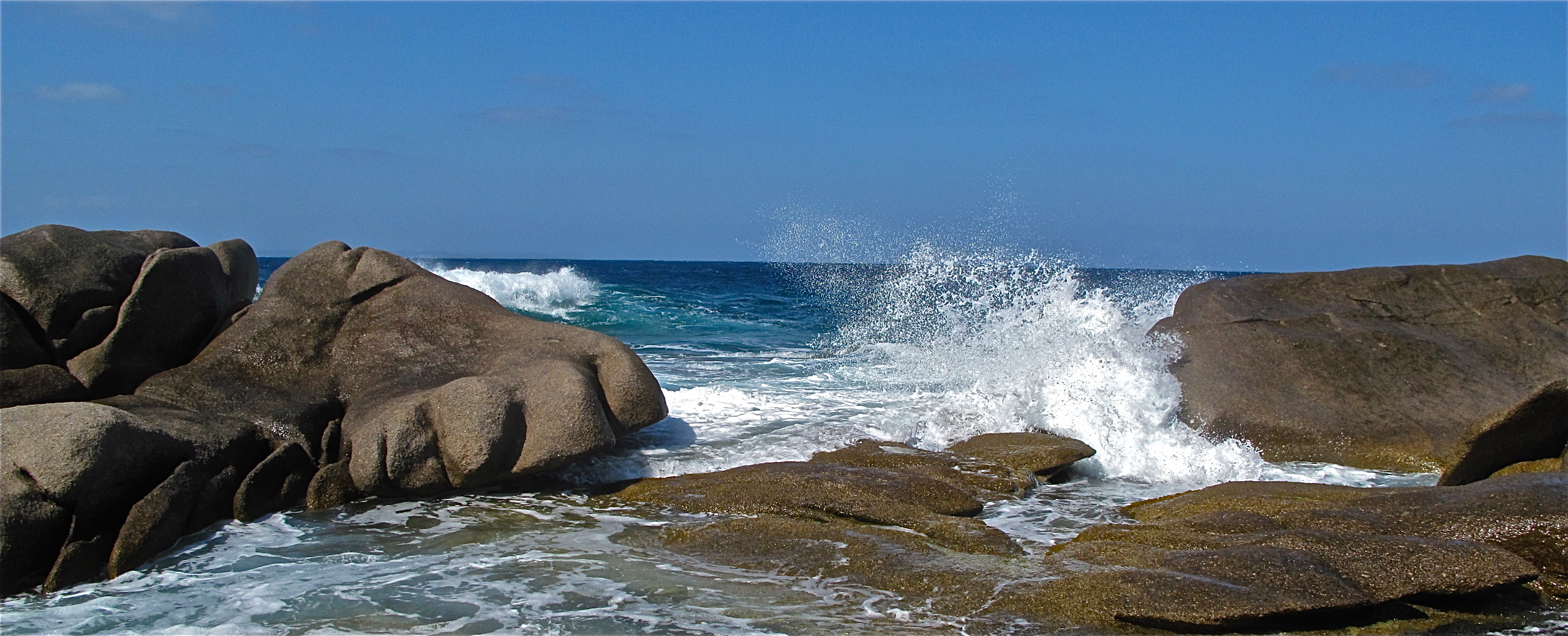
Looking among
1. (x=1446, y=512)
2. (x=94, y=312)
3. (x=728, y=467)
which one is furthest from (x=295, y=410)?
(x=1446, y=512)

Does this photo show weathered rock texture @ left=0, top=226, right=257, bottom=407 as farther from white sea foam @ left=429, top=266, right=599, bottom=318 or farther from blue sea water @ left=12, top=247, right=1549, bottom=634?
white sea foam @ left=429, top=266, right=599, bottom=318

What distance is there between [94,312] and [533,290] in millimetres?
22293

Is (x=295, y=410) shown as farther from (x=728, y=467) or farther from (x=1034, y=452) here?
(x=1034, y=452)

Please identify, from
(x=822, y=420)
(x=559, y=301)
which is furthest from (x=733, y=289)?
(x=822, y=420)

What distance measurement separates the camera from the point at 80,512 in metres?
5.53

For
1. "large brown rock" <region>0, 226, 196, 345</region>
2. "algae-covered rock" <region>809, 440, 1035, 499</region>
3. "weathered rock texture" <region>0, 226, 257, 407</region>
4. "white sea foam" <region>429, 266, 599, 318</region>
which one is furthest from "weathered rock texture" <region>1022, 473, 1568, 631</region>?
"white sea foam" <region>429, 266, 599, 318</region>

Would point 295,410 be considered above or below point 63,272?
below

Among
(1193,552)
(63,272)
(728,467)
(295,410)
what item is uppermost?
(63,272)

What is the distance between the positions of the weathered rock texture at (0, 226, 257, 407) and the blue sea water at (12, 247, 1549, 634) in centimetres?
186

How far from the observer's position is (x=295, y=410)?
723 centimetres

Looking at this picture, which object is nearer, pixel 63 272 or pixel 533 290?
pixel 63 272

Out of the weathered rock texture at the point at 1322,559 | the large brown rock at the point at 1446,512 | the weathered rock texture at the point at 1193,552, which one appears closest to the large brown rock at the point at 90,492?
the weathered rock texture at the point at 1193,552

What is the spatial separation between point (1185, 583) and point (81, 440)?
5522mm

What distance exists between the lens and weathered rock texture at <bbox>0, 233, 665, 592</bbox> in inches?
219
